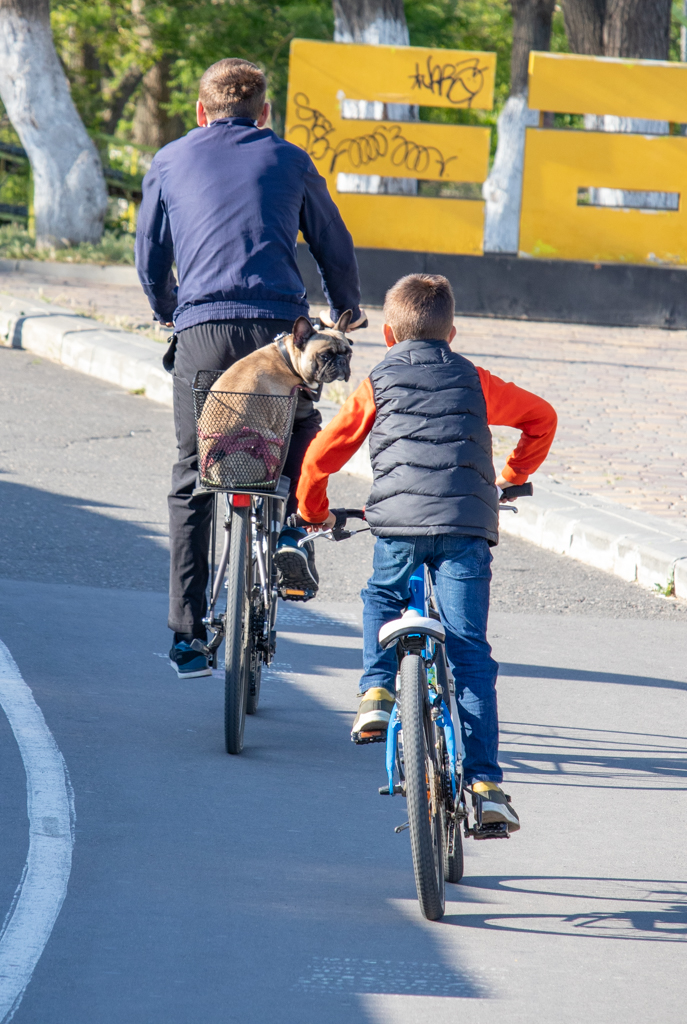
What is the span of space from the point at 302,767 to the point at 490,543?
4.01 ft

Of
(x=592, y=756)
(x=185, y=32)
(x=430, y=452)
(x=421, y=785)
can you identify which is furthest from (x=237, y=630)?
(x=185, y=32)

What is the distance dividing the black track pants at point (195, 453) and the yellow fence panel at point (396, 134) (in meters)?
11.6

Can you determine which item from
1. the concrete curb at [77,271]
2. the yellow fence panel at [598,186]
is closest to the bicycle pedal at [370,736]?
the yellow fence panel at [598,186]

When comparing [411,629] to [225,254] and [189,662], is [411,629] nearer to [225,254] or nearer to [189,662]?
[189,662]

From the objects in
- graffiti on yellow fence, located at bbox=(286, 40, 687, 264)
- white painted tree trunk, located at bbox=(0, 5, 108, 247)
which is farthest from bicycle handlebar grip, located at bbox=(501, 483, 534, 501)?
white painted tree trunk, located at bbox=(0, 5, 108, 247)

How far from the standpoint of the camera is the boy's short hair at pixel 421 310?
3.72 meters

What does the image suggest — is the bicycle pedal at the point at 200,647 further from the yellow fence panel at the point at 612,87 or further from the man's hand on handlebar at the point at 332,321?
the yellow fence panel at the point at 612,87

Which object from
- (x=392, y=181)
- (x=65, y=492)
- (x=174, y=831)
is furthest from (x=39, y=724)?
(x=392, y=181)

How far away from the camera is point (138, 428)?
31.5 feet

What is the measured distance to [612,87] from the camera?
15.9 m

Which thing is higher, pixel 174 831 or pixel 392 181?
pixel 392 181

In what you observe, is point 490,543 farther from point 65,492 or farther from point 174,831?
point 65,492

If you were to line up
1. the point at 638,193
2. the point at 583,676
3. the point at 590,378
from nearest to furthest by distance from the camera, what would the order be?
the point at 583,676
the point at 590,378
the point at 638,193

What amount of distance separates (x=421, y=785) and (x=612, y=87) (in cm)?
1415
